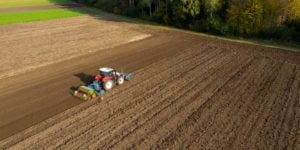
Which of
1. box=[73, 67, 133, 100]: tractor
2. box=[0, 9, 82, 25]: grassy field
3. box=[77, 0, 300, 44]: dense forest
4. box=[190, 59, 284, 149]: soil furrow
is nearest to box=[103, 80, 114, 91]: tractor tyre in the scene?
box=[73, 67, 133, 100]: tractor

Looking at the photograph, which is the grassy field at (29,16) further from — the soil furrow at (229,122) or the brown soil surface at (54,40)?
the soil furrow at (229,122)

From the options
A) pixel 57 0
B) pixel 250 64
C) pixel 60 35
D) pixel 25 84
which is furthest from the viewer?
pixel 57 0

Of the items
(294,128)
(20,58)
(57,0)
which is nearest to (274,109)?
(294,128)

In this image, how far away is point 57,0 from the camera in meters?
75.3

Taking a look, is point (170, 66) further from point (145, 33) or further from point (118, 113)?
point (145, 33)

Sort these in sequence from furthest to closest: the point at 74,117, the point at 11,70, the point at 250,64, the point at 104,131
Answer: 1. the point at 250,64
2. the point at 11,70
3. the point at 74,117
4. the point at 104,131

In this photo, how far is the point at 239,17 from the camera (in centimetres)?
3500

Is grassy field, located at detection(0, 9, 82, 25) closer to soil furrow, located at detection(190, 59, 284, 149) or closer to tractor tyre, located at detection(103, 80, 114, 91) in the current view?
tractor tyre, located at detection(103, 80, 114, 91)

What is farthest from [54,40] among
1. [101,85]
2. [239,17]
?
[239,17]

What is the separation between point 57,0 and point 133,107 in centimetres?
6942

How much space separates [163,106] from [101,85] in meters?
5.09

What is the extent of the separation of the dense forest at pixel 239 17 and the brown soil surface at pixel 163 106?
32.0 ft

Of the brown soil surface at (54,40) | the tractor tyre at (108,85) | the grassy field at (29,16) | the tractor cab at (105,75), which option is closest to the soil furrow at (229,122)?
the tractor tyre at (108,85)

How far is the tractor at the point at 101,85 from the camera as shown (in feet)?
56.9
